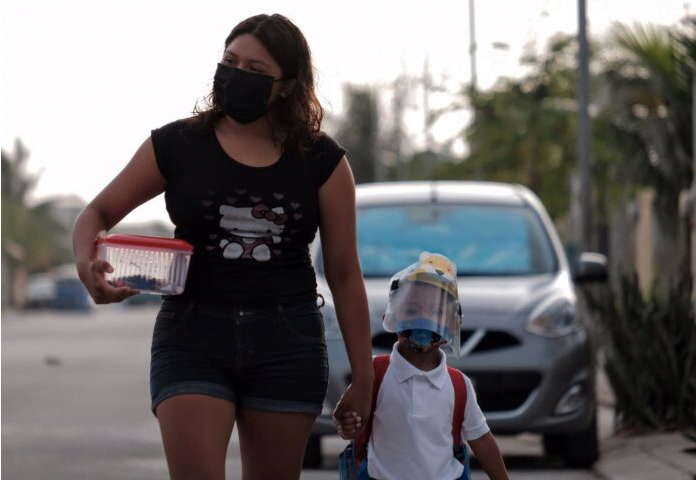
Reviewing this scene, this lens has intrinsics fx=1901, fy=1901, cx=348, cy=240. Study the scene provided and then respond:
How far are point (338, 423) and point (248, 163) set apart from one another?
2.66ft

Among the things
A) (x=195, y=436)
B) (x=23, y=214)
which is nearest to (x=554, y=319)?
(x=195, y=436)

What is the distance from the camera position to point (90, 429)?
13.9 m

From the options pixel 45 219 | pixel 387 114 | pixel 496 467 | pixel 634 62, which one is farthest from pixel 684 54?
pixel 45 219

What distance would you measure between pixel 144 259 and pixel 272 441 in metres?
0.64

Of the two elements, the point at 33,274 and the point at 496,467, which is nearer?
the point at 496,467

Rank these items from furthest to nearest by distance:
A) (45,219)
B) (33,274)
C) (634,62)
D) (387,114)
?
(33,274) < (45,219) < (387,114) < (634,62)

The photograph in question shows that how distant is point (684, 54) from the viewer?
2264cm

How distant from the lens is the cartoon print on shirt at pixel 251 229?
202 inches

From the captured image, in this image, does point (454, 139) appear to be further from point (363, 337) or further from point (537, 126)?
point (363, 337)

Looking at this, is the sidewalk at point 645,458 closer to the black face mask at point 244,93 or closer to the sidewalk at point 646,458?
the sidewalk at point 646,458

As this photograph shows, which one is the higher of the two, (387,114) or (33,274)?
(387,114)

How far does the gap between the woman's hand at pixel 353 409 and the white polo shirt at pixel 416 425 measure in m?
0.32

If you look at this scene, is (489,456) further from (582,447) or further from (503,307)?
(582,447)

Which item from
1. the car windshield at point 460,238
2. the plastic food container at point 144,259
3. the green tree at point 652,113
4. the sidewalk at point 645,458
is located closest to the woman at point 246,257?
the plastic food container at point 144,259
